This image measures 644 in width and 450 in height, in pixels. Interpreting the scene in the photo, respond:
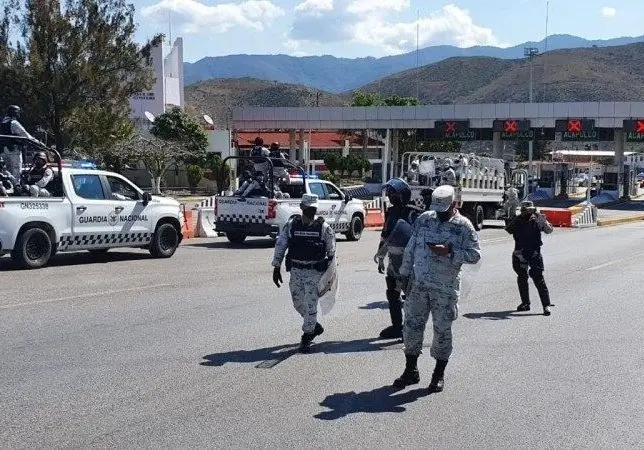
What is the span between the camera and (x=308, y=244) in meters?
8.79

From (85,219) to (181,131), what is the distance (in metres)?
40.9

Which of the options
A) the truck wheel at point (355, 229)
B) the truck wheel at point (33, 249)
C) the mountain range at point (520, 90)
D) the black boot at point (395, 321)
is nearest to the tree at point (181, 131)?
the truck wheel at point (355, 229)

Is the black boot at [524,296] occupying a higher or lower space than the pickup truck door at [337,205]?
lower

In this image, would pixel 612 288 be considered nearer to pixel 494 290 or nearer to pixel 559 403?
pixel 494 290

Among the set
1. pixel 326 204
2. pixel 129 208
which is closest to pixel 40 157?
pixel 129 208

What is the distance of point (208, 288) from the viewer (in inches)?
525

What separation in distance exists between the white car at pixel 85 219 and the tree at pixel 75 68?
1968 cm

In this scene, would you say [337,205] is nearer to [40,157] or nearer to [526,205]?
[40,157]

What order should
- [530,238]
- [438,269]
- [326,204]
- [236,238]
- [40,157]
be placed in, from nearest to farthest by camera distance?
[438,269] → [530,238] → [40,157] → [236,238] → [326,204]

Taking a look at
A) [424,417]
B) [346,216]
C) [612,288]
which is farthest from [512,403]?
[346,216]

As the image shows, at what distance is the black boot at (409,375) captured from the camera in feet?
24.8

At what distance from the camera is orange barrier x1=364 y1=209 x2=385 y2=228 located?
103ft

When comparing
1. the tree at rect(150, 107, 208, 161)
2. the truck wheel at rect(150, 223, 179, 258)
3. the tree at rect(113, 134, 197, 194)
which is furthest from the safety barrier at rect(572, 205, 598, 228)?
the tree at rect(150, 107, 208, 161)

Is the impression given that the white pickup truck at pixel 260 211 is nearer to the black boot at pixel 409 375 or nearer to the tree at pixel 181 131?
the black boot at pixel 409 375
